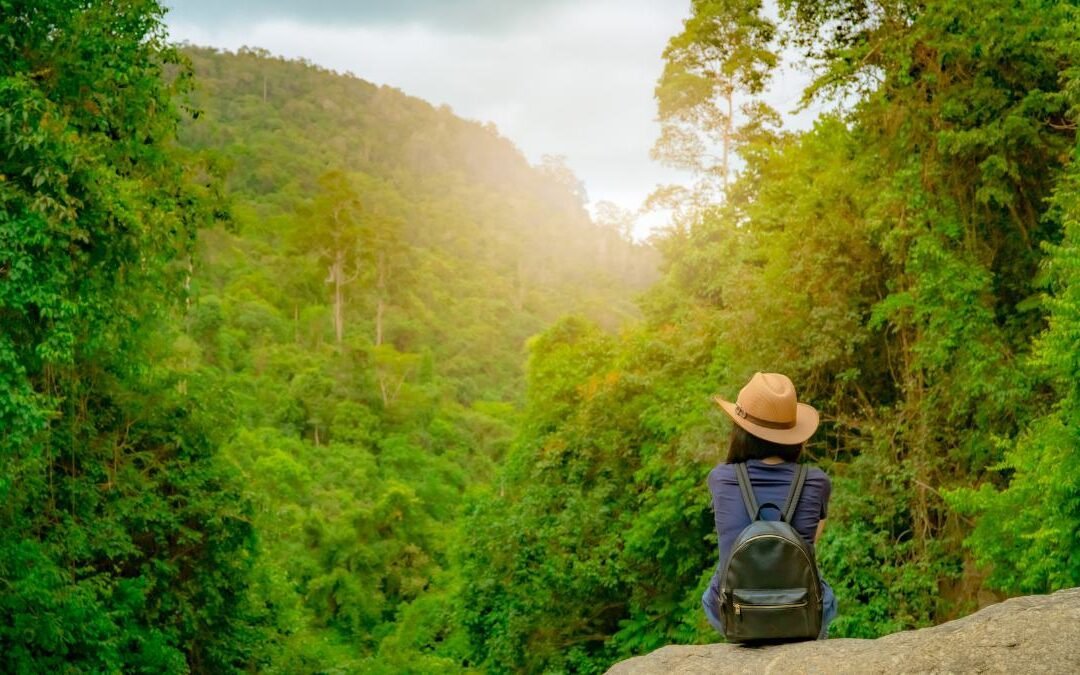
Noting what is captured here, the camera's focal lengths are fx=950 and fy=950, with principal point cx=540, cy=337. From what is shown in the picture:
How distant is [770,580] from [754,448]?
0.48 metres

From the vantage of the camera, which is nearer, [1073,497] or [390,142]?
[1073,497]

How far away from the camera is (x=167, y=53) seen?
10570mm

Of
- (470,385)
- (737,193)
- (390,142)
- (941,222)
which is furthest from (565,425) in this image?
(390,142)

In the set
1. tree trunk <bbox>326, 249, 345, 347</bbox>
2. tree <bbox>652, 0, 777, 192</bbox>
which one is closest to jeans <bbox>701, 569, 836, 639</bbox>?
tree <bbox>652, 0, 777, 192</bbox>

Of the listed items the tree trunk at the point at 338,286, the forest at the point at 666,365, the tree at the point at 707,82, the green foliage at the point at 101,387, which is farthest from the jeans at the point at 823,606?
the tree trunk at the point at 338,286

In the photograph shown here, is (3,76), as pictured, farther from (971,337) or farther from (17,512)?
(971,337)

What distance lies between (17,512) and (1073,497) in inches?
403

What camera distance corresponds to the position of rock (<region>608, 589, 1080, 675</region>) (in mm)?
3135

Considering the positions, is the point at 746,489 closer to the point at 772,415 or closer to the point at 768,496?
the point at 768,496

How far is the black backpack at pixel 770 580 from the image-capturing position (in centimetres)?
333

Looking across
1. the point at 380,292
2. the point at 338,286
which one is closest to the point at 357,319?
the point at 380,292

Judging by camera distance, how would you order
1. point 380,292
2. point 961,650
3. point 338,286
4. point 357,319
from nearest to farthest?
1. point 961,650
2. point 338,286
3. point 380,292
4. point 357,319

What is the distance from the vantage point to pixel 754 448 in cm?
354

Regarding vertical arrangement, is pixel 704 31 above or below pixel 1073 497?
above
